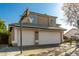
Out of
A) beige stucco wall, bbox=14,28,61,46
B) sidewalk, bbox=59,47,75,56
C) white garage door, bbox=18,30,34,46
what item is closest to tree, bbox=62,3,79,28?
beige stucco wall, bbox=14,28,61,46

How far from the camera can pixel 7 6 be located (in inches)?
190

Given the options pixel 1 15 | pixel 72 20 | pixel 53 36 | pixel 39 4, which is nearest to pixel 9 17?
pixel 1 15

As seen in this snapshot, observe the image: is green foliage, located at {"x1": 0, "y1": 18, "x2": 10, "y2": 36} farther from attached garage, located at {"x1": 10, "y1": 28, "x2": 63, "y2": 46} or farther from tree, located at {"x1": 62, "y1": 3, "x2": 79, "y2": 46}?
tree, located at {"x1": 62, "y1": 3, "x2": 79, "y2": 46}

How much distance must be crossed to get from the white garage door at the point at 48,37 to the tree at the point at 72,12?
1.35ft

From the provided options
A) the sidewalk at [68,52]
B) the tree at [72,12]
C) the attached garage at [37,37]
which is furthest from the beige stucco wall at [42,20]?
the sidewalk at [68,52]

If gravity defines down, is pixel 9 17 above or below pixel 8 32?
above

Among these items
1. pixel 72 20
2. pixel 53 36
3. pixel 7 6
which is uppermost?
pixel 7 6

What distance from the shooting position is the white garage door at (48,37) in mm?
4914

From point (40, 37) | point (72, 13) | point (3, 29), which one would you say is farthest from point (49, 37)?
point (3, 29)

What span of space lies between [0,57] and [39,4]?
139 cm

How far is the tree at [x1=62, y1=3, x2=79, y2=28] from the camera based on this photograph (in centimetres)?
480

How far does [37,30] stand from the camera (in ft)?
16.0

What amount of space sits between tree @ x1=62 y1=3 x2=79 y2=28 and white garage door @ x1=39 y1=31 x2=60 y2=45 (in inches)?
16.2

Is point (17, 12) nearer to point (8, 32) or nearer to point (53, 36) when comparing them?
point (8, 32)
